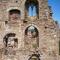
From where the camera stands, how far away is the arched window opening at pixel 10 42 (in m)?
18.6

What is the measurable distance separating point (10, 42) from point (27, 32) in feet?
5.65

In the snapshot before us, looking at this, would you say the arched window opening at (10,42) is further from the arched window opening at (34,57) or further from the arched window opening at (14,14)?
the arched window opening at (34,57)

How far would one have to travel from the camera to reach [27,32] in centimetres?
1975

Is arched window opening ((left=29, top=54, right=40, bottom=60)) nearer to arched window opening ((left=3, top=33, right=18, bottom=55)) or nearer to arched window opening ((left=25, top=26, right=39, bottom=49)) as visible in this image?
arched window opening ((left=25, top=26, right=39, bottom=49))

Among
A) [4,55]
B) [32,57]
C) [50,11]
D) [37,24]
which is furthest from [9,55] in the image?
[50,11]

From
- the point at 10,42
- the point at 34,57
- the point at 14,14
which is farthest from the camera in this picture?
the point at 14,14

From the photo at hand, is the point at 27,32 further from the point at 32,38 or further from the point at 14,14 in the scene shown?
the point at 14,14

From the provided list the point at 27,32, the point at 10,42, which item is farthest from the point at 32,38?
the point at 10,42

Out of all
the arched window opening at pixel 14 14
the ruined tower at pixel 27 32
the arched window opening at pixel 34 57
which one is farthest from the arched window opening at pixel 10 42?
the arched window opening at pixel 34 57

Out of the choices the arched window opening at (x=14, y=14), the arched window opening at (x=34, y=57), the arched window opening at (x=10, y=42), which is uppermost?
the arched window opening at (x=14, y=14)

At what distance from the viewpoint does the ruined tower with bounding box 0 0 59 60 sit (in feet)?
60.6

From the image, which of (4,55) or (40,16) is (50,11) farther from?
(4,55)

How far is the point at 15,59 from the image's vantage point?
18312mm

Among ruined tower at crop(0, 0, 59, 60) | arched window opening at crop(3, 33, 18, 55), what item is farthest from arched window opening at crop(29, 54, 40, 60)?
arched window opening at crop(3, 33, 18, 55)
